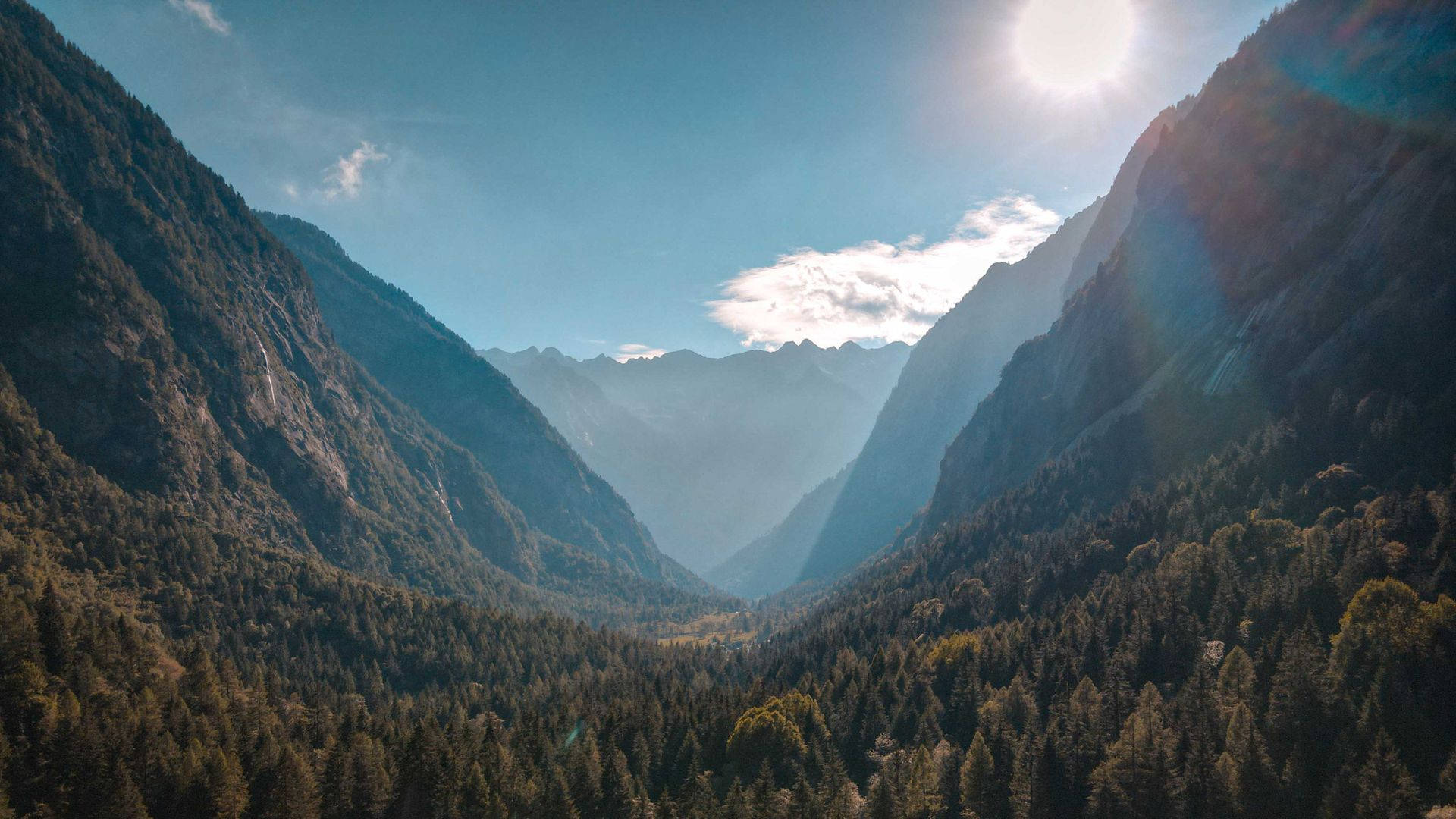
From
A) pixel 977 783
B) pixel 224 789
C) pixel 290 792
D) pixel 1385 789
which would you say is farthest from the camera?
pixel 977 783

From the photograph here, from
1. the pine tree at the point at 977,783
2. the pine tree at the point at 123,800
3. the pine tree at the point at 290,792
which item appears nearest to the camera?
the pine tree at the point at 123,800

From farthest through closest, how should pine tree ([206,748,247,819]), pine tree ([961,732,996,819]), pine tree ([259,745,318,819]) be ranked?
1. pine tree ([961,732,996,819])
2. pine tree ([259,745,318,819])
3. pine tree ([206,748,247,819])

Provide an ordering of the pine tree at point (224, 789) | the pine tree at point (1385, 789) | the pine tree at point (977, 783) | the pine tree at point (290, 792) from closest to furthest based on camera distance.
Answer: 1. the pine tree at point (1385, 789)
2. the pine tree at point (224, 789)
3. the pine tree at point (290, 792)
4. the pine tree at point (977, 783)

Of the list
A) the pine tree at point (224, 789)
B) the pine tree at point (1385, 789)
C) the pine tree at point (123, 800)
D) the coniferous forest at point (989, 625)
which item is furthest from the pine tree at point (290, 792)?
the pine tree at point (1385, 789)

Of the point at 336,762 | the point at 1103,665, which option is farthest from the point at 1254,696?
the point at 336,762

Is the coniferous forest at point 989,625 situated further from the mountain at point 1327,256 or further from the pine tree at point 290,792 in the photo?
the mountain at point 1327,256

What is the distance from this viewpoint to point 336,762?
73688mm

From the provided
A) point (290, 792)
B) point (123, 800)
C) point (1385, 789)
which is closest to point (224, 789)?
point (290, 792)

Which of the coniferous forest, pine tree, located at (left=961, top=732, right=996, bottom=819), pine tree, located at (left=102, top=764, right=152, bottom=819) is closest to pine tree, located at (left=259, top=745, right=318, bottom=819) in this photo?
the coniferous forest

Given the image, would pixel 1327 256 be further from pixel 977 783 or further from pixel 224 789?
pixel 224 789

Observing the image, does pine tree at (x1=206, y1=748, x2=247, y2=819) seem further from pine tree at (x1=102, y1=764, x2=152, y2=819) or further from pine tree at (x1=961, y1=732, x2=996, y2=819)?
pine tree at (x1=961, y1=732, x2=996, y2=819)

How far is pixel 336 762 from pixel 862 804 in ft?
185

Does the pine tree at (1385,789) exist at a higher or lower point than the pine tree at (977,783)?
higher

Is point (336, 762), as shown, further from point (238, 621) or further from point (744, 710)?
point (238, 621)
